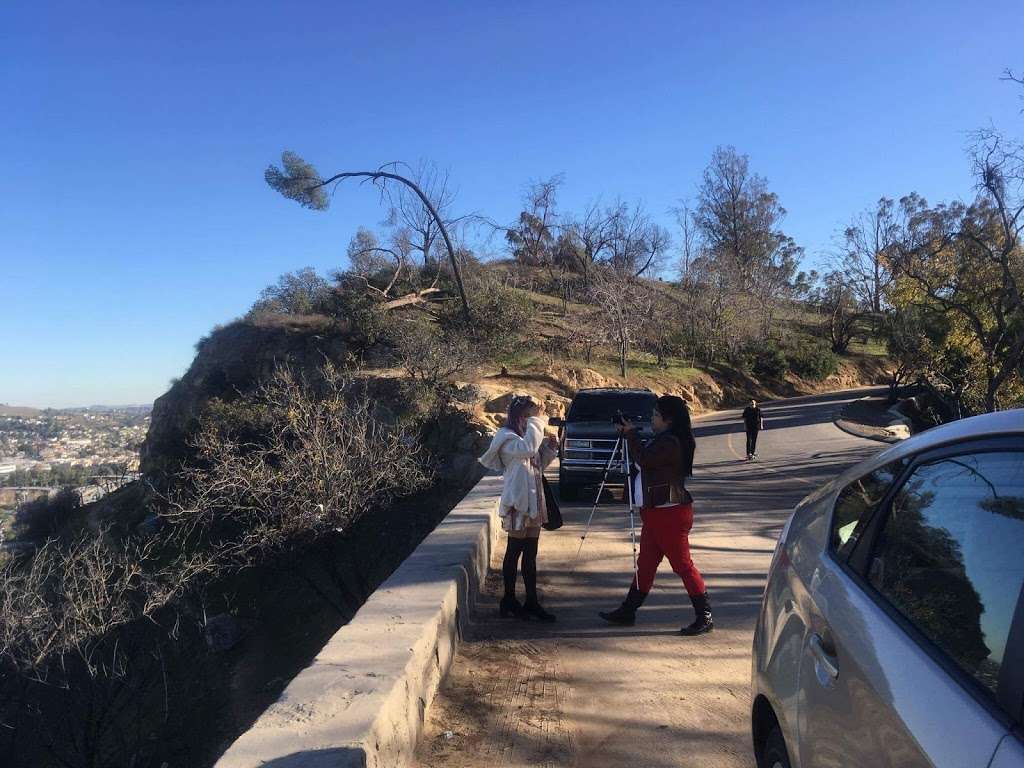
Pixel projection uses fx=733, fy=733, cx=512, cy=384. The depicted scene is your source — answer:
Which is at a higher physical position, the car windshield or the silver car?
the car windshield

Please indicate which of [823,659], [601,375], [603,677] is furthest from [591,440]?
[601,375]

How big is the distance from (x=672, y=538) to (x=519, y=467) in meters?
1.19

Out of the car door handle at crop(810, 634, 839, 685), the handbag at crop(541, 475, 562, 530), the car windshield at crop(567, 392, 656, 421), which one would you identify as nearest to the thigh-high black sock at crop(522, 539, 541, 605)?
the handbag at crop(541, 475, 562, 530)

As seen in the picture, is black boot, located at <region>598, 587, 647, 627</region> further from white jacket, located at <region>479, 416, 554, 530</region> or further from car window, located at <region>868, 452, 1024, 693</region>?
car window, located at <region>868, 452, 1024, 693</region>

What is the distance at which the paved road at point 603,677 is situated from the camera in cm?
376

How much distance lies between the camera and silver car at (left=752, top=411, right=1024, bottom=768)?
154 cm

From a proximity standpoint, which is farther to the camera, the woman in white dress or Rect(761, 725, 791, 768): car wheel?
the woman in white dress

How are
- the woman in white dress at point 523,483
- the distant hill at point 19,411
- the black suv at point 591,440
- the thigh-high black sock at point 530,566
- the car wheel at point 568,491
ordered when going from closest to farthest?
the woman in white dress at point 523,483 → the thigh-high black sock at point 530,566 → the black suv at point 591,440 → the car wheel at point 568,491 → the distant hill at point 19,411

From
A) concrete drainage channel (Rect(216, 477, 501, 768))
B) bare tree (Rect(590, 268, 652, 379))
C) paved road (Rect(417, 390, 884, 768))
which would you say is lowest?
paved road (Rect(417, 390, 884, 768))

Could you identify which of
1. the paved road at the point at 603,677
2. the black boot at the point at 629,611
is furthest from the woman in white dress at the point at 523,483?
the black boot at the point at 629,611

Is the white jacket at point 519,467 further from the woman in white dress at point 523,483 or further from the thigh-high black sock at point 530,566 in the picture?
the thigh-high black sock at point 530,566

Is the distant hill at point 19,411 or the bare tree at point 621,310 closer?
the bare tree at point 621,310

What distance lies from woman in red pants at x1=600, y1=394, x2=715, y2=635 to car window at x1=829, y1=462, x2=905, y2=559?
234cm

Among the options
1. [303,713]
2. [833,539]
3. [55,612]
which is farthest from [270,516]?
[833,539]
